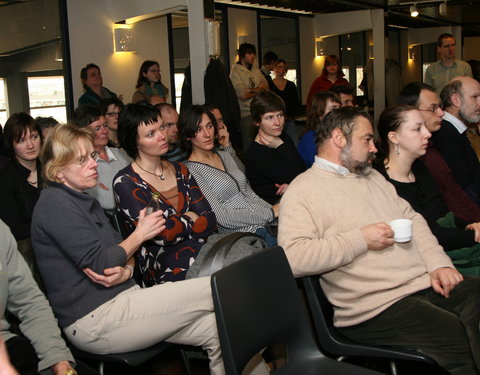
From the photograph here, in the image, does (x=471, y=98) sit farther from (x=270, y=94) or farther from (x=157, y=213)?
(x=157, y=213)

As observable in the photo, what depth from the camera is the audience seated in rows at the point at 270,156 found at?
3.92 m

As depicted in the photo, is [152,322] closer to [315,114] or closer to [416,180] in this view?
[416,180]

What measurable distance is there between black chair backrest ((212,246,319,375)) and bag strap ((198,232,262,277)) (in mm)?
596

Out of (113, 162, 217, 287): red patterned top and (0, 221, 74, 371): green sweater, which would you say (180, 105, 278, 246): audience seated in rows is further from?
(0, 221, 74, 371): green sweater

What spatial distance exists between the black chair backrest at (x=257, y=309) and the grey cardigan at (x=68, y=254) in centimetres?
63

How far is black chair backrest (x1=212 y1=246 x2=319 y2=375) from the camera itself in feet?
5.90

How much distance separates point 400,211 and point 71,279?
1.45 metres

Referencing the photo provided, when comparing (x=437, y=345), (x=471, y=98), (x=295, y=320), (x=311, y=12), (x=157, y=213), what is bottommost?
(x=437, y=345)

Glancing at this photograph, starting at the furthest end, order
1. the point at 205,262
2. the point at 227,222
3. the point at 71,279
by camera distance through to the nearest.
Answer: the point at 227,222 < the point at 205,262 < the point at 71,279

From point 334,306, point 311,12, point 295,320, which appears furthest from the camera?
point 311,12

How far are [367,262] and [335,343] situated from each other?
347 millimetres

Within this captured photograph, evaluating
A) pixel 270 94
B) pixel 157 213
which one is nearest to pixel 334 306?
pixel 157 213

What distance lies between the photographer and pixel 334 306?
8.08ft

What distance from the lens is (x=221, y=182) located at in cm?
347
